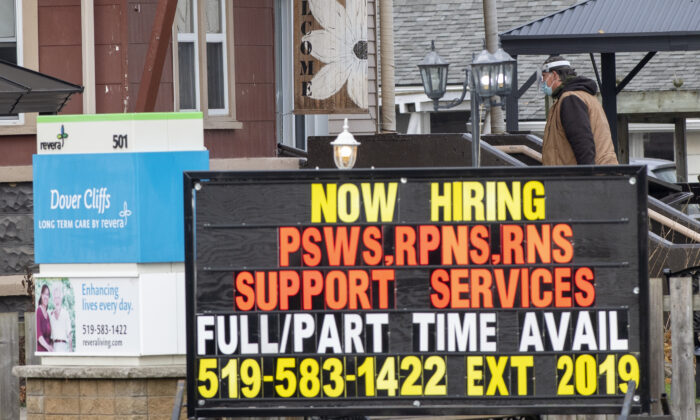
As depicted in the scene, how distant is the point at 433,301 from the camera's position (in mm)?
5828

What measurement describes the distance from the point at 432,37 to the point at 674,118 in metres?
6.58

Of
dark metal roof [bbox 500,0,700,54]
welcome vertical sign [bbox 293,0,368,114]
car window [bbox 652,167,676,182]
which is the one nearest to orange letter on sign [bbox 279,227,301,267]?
welcome vertical sign [bbox 293,0,368,114]

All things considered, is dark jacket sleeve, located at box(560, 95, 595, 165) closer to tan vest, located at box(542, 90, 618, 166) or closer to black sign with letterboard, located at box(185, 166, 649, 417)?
tan vest, located at box(542, 90, 618, 166)

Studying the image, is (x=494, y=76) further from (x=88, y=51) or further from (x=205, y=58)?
(x=88, y=51)

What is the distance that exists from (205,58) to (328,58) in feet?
4.18

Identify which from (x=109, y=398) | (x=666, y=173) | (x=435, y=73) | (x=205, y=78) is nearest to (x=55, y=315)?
(x=109, y=398)

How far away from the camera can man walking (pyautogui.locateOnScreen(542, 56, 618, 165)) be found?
894 cm

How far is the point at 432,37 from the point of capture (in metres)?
31.8

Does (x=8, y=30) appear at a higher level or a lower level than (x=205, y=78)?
higher

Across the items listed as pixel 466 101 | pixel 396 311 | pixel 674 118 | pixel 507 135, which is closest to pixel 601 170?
pixel 396 311

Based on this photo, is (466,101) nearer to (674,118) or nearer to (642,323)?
(674,118)

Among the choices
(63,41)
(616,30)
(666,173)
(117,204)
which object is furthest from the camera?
(666,173)

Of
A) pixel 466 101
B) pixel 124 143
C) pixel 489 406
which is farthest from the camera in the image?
pixel 466 101

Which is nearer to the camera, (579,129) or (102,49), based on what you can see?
(579,129)
